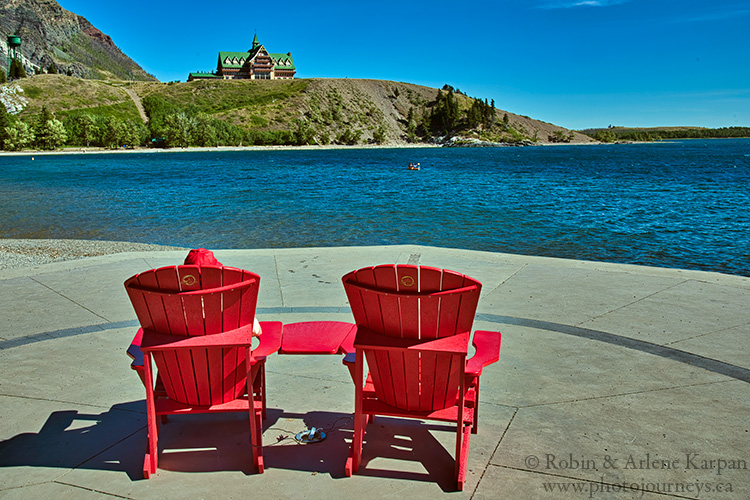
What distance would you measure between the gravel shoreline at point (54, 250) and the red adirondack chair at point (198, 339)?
947 centimetres

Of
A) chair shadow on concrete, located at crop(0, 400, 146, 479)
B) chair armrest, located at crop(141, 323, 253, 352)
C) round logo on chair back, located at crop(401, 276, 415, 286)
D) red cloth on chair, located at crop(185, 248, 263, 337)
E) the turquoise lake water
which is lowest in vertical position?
the turquoise lake water

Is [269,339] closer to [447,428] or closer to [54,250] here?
[447,428]

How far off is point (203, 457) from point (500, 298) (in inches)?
176

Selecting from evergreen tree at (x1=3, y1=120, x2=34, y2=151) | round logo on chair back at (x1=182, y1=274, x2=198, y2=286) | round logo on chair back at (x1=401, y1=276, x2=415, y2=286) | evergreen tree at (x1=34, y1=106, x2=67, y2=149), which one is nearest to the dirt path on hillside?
evergreen tree at (x1=34, y1=106, x2=67, y2=149)

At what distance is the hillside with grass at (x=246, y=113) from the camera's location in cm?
11369

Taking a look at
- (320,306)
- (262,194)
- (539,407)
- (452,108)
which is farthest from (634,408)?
(452,108)

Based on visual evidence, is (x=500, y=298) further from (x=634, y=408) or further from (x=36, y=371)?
(x=36, y=371)

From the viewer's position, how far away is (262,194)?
106 ft

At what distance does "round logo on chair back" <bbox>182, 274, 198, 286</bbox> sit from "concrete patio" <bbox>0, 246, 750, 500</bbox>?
1096mm

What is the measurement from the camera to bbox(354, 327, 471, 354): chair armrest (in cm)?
282

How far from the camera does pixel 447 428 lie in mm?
3676

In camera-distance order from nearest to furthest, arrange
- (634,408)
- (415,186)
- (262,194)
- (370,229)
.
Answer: (634,408)
(370,229)
(262,194)
(415,186)

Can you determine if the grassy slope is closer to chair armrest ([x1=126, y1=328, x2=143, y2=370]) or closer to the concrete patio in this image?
the concrete patio

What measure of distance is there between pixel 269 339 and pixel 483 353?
4.33ft
